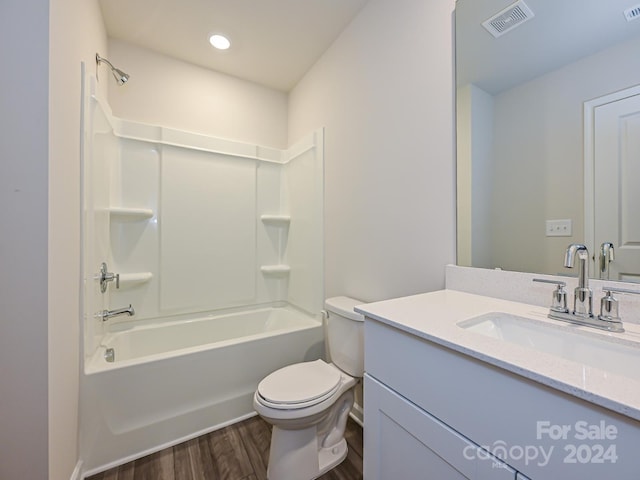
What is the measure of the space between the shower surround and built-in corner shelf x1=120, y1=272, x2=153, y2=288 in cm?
1

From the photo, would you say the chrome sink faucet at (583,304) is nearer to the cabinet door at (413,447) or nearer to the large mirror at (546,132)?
the large mirror at (546,132)

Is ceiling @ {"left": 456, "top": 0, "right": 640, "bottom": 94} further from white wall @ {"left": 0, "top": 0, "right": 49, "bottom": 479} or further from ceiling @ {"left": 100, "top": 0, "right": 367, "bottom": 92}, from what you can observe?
white wall @ {"left": 0, "top": 0, "right": 49, "bottom": 479}

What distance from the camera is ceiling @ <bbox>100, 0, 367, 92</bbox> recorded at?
5.44ft

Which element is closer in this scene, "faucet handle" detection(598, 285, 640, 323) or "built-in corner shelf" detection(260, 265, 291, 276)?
"faucet handle" detection(598, 285, 640, 323)

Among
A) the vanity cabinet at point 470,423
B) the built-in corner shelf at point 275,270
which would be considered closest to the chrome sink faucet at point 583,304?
the vanity cabinet at point 470,423

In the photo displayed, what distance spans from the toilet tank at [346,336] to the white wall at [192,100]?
182 centimetres

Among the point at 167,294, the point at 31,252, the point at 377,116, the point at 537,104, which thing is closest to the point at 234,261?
the point at 167,294

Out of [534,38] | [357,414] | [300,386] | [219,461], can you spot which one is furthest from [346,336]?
[534,38]

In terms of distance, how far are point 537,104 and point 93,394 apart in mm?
2353

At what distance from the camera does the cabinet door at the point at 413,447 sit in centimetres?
60

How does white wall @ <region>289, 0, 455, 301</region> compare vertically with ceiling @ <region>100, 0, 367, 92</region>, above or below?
below

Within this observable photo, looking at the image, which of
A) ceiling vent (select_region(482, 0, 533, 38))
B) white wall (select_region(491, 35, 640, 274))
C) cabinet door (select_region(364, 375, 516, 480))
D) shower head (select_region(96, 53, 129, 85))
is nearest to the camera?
cabinet door (select_region(364, 375, 516, 480))

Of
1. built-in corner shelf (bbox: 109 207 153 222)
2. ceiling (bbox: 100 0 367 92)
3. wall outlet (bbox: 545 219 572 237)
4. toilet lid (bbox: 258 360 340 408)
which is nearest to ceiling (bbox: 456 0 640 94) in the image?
wall outlet (bbox: 545 219 572 237)

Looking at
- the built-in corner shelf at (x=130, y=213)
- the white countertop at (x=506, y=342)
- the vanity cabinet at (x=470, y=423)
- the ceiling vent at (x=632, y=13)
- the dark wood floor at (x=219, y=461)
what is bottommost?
the dark wood floor at (x=219, y=461)
